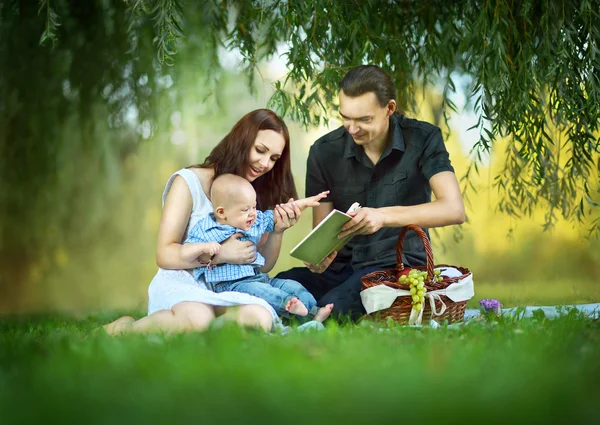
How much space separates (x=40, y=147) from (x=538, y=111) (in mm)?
Answer: 3015

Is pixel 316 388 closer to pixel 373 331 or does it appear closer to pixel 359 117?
pixel 373 331

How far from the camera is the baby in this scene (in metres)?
3.02

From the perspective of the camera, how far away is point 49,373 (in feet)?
6.26

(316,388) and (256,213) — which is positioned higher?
(256,213)

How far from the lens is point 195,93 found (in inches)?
210

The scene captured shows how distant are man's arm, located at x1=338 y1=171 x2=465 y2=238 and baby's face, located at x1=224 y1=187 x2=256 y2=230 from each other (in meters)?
0.38

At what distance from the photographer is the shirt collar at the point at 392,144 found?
349cm

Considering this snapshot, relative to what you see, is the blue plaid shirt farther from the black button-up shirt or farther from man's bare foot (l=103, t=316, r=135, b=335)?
the black button-up shirt

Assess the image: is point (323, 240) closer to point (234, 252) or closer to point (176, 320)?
point (234, 252)

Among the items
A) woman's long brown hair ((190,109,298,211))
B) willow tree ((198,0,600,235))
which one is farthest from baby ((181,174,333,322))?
willow tree ((198,0,600,235))

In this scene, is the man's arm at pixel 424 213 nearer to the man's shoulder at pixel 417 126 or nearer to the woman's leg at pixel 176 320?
the man's shoulder at pixel 417 126

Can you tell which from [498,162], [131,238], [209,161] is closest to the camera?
[209,161]

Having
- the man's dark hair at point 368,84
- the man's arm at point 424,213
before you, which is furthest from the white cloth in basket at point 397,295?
the man's dark hair at point 368,84

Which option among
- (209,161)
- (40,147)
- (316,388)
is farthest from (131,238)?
(316,388)
